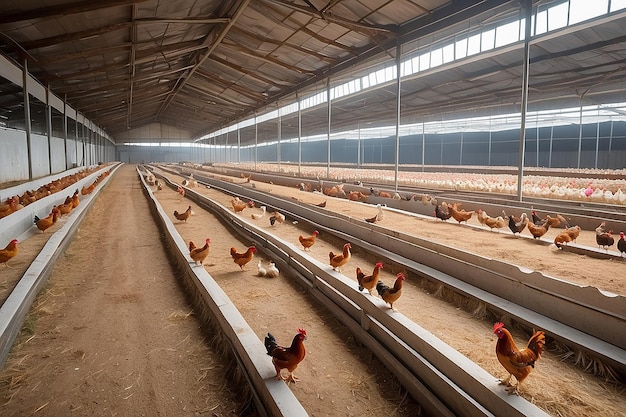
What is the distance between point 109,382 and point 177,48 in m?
15.7

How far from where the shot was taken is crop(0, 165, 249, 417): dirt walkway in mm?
2746

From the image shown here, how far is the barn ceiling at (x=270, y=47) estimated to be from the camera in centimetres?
1083

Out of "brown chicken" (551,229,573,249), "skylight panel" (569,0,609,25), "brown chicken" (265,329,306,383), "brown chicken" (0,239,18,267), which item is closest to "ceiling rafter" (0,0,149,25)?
"brown chicken" (0,239,18,267)

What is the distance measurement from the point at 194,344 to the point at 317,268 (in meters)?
1.98

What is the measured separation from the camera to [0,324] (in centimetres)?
334

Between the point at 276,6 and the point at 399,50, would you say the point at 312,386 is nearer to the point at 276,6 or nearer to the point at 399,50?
the point at 399,50

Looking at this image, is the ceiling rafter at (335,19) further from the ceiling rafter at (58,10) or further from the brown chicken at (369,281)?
the brown chicken at (369,281)

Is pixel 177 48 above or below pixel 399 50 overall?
above

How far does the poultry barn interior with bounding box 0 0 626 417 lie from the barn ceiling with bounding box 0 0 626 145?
0.35 feet

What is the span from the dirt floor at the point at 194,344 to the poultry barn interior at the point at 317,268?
0.02 meters

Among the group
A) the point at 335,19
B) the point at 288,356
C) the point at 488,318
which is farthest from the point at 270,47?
the point at 288,356

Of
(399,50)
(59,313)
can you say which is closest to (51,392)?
(59,313)

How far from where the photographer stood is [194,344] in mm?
3664

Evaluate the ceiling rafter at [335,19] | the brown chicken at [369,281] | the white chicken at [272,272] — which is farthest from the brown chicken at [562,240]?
the ceiling rafter at [335,19]
